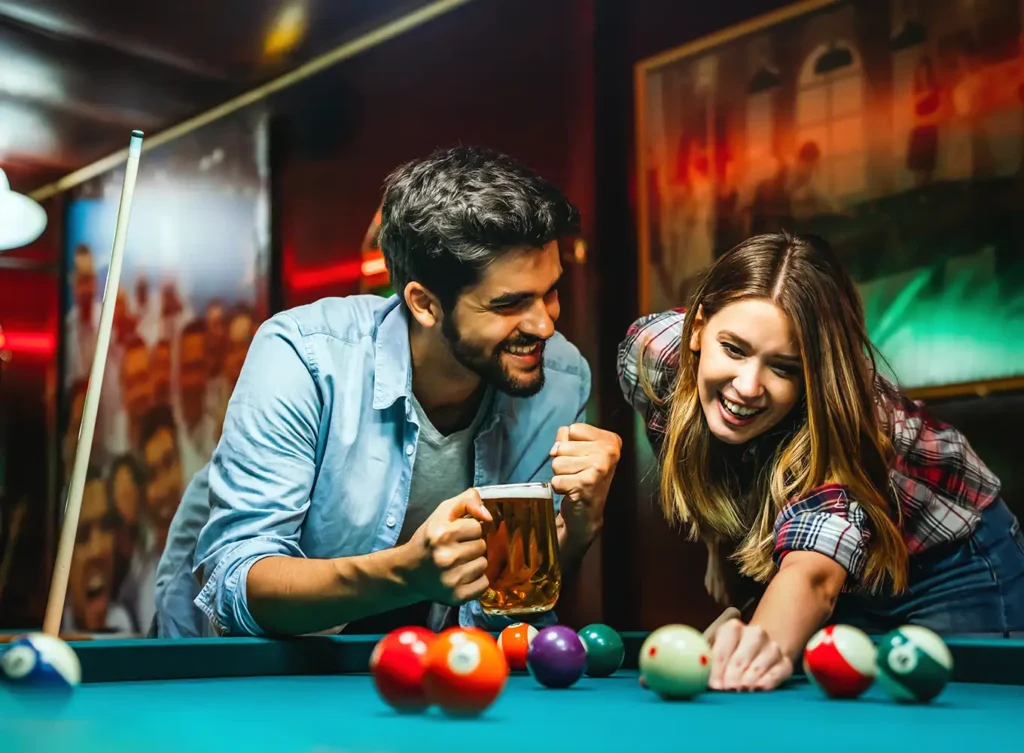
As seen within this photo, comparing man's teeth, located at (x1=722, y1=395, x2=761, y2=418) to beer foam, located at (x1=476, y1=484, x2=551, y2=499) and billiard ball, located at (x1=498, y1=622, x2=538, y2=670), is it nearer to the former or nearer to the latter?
beer foam, located at (x1=476, y1=484, x2=551, y2=499)

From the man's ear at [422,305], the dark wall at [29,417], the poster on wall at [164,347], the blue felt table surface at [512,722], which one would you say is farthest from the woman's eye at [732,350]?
the dark wall at [29,417]

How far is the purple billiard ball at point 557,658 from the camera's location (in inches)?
67.0

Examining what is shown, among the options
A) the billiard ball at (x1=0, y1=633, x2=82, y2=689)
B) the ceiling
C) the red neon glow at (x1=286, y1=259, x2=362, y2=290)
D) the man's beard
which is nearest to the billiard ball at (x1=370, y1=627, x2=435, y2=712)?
the billiard ball at (x1=0, y1=633, x2=82, y2=689)

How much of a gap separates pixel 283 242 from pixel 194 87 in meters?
0.89

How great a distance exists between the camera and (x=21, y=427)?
14.9 ft

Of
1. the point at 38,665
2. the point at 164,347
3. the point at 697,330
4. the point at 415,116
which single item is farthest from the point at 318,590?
the point at 164,347

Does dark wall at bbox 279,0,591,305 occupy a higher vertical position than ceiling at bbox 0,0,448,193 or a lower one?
lower

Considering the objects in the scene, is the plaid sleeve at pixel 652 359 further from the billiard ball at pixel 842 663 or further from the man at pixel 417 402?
the billiard ball at pixel 842 663

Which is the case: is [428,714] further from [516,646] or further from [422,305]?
[422,305]

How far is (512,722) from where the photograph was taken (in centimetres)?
128

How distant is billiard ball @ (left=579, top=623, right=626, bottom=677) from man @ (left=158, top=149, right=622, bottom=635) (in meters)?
0.64

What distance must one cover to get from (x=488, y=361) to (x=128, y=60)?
8.09 ft

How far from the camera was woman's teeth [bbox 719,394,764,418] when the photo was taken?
8.75 ft

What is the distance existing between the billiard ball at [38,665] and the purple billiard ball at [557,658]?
0.68m
